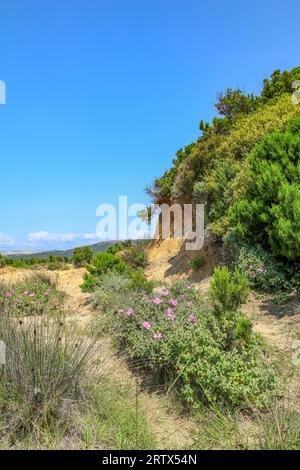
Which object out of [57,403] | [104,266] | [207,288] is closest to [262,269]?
[207,288]

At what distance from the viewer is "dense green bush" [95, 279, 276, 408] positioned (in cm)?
330

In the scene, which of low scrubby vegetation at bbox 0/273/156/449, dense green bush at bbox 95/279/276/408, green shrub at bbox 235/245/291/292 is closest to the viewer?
low scrubby vegetation at bbox 0/273/156/449

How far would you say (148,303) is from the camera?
5145mm

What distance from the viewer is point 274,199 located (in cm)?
688

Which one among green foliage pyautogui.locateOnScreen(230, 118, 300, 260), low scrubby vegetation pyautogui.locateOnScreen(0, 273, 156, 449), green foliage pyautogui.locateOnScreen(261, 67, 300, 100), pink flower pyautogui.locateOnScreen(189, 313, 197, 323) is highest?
green foliage pyautogui.locateOnScreen(261, 67, 300, 100)

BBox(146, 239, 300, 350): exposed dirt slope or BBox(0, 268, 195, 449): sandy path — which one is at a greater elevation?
BBox(146, 239, 300, 350): exposed dirt slope

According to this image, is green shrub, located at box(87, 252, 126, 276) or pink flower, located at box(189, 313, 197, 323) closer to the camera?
pink flower, located at box(189, 313, 197, 323)

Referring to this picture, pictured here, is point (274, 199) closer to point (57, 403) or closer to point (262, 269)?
point (262, 269)

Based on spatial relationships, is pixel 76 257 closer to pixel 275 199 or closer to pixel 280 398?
pixel 275 199

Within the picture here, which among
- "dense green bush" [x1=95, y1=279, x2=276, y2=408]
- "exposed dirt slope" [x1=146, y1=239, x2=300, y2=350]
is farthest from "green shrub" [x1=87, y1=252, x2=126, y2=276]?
"dense green bush" [x1=95, y1=279, x2=276, y2=408]

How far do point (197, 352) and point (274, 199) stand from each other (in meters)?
4.40

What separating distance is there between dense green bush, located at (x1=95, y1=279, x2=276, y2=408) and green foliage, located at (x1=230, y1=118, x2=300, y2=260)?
2291mm

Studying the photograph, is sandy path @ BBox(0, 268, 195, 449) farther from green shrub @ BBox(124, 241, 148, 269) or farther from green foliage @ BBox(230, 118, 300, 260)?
green shrub @ BBox(124, 241, 148, 269)
